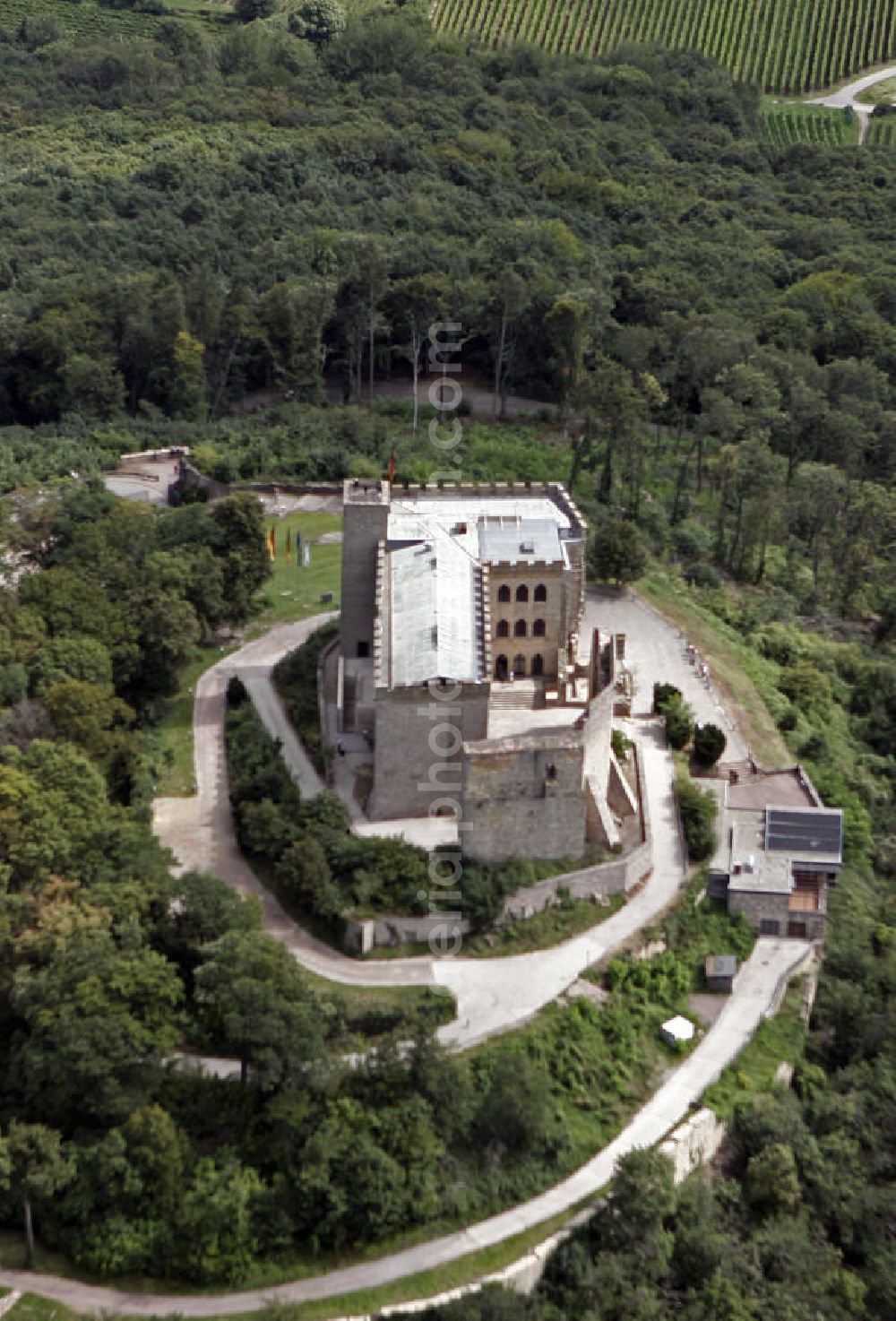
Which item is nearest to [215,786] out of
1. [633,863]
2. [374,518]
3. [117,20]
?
[374,518]

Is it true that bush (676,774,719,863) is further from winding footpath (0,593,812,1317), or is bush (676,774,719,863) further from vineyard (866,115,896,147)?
vineyard (866,115,896,147)

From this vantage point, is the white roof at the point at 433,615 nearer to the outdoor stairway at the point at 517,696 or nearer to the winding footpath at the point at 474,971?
the outdoor stairway at the point at 517,696

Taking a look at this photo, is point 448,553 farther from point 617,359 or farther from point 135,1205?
point 617,359

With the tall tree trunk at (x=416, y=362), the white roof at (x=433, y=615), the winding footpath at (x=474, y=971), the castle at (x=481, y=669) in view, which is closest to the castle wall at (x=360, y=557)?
the castle at (x=481, y=669)

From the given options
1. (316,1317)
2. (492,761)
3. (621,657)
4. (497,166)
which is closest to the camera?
(316,1317)

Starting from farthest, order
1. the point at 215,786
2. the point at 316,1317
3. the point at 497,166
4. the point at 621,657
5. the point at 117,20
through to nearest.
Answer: the point at 117,20 < the point at 497,166 < the point at 621,657 < the point at 215,786 < the point at 316,1317

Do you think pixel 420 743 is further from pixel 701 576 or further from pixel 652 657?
pixel 701 576
